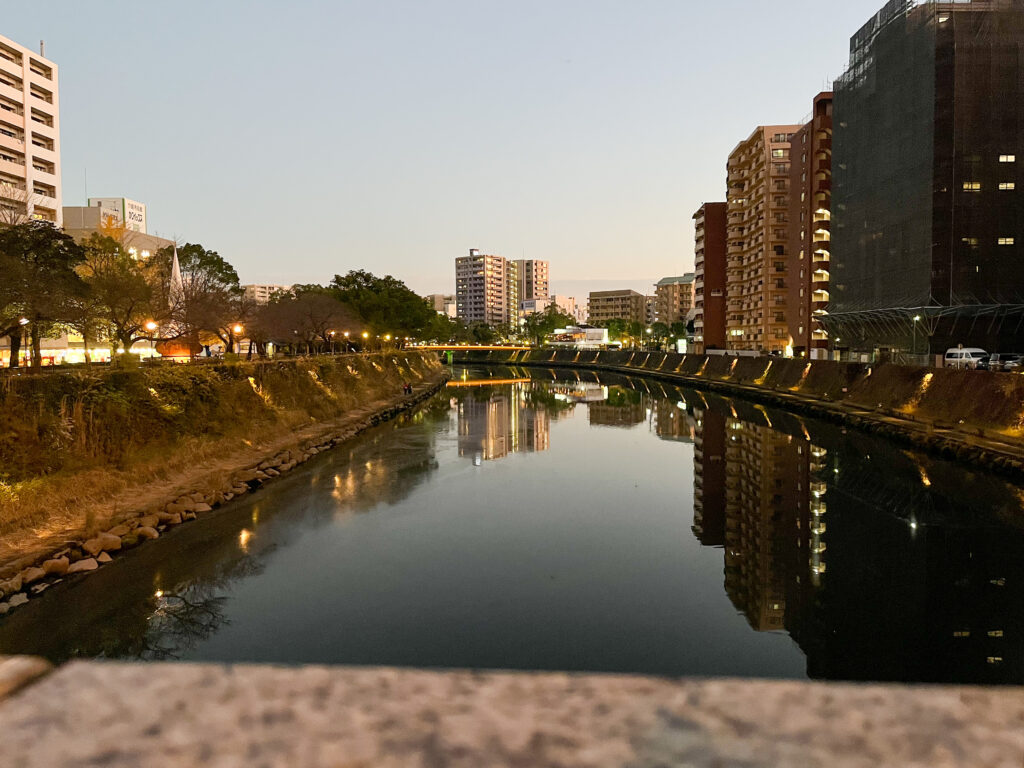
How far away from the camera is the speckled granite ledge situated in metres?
2.30

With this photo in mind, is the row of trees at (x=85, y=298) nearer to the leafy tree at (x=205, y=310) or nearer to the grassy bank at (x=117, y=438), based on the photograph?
the leafy tree at (x=205, y=310)

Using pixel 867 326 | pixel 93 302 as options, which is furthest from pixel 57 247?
pixel 867 326

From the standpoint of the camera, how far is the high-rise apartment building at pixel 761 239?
85.0m

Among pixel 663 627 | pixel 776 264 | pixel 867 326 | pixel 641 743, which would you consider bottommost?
pixel 663 627

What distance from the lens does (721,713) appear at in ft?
8.32

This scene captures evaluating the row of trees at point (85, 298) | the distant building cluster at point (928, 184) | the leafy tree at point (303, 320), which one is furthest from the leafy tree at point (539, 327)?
the row of trees at point (85, 298)

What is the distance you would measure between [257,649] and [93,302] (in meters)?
28.3

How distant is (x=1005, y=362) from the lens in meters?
40.7

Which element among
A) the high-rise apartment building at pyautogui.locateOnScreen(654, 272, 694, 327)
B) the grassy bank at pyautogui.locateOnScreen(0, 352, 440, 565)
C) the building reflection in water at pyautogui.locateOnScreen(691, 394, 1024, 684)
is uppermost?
the high-rise apartment building at pyautogui.locateOnScreen(654, 272, 694, 327)

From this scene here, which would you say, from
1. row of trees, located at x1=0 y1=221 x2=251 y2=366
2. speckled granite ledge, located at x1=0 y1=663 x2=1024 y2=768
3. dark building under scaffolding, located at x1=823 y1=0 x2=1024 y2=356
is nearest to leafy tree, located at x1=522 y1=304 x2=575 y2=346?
dark building under scaffolding, located at x1=823 y1=0 x2=1024 y2=356

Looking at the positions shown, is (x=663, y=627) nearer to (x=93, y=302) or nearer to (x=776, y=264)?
(x=93, y=302)

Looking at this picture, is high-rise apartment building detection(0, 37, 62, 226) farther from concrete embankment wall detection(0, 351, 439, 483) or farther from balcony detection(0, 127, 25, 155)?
concrete embankment wall detection(0, 351, 439, 483)

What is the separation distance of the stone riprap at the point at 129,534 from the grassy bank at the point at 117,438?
62 centimetres

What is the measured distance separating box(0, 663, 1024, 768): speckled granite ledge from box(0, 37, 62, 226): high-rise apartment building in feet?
221
